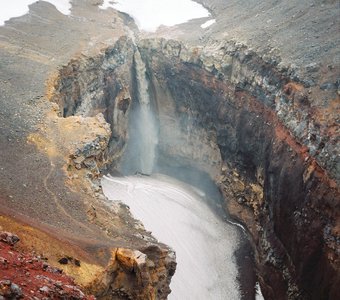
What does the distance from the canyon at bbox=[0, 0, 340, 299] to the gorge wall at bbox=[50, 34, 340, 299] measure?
0.32 feet

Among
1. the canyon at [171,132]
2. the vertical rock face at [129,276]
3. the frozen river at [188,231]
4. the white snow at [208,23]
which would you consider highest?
the white snow at [208,23]

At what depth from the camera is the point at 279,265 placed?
25.3m

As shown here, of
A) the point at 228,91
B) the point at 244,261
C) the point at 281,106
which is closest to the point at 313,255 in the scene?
the point at 244,261

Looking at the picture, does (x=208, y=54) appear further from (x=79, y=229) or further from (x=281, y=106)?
(x=79, y=229)

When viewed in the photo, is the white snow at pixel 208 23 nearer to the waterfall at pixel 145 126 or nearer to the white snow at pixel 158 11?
the white snow at pixel 158 11

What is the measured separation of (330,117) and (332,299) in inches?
369

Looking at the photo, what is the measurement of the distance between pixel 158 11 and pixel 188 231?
2745 centimetres

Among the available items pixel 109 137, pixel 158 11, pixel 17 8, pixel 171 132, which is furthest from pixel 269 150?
pixel 158 11

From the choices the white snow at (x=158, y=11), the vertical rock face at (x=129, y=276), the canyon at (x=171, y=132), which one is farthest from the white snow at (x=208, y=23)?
the vertical rock face at (x=129, y=276)

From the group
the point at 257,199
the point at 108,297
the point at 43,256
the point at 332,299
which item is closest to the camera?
the point at 43,256

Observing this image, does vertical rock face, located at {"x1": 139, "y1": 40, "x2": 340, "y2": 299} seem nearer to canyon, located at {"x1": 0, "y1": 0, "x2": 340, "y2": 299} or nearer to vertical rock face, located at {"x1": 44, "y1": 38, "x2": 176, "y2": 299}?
canyon, located at {"x1": 0, "y1": 0, "x2": 340, "y2": 299}

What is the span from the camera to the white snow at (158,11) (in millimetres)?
43188

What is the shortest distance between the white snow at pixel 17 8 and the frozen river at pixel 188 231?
51.4 feet

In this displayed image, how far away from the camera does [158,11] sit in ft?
153
